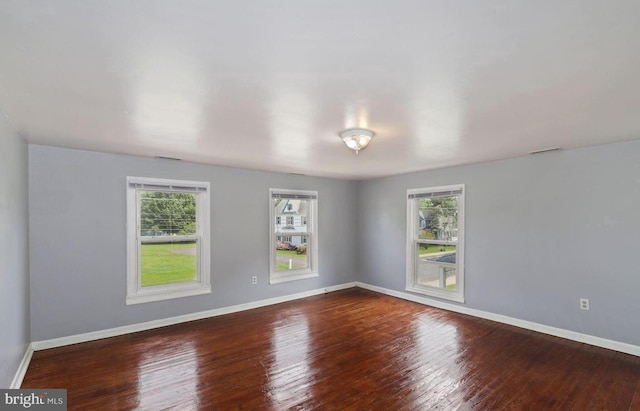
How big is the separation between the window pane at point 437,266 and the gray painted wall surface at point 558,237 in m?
0.37

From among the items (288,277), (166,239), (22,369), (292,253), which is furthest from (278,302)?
(22,369)

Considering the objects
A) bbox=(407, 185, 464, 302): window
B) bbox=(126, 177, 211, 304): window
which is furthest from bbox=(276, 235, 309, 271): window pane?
bbox=(407, 185, 464, 302): window

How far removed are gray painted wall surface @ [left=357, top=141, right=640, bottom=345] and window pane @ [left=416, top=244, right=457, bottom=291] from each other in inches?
14.4

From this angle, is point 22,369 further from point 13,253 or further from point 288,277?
point 288,277

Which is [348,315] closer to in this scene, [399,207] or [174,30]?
[399,207]

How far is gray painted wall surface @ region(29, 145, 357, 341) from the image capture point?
3479mm

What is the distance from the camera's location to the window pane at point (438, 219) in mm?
4977

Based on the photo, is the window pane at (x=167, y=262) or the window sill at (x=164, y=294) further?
the window pane at (x=167, y=262)

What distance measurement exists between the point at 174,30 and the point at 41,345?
395cm

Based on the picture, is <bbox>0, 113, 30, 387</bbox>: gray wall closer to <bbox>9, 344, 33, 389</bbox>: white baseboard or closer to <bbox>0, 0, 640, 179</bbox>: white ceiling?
<bbox>9, 344, 33, 389</bbox>: white baseboard

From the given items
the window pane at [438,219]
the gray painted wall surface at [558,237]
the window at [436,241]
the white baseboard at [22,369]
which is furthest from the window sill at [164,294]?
the gray painted wall surface at [558,237]

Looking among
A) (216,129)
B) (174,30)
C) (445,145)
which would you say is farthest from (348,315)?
(174,30)

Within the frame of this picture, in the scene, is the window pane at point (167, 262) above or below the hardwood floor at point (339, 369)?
above
